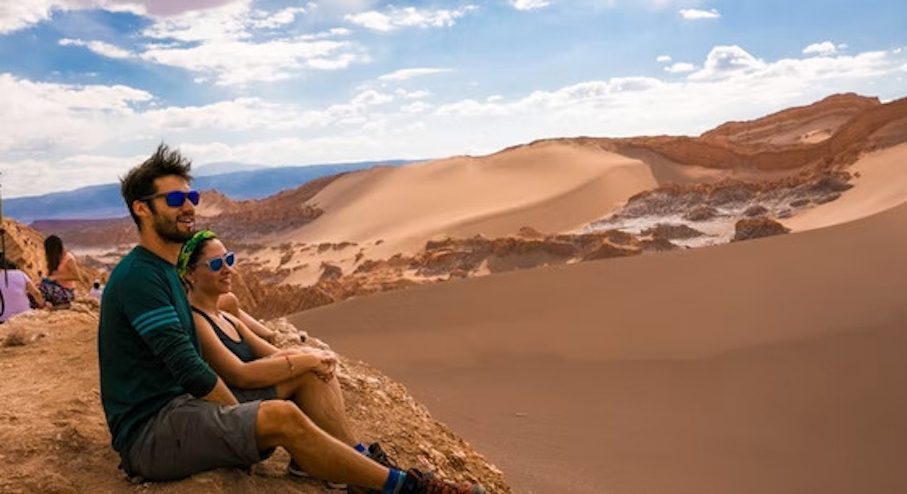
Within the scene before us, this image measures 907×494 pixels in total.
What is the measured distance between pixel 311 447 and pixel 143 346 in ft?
2.24

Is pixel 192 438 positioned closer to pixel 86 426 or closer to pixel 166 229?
pixel 166 229

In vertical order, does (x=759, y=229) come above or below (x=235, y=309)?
below

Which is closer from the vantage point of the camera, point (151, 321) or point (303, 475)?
point (151, 321)

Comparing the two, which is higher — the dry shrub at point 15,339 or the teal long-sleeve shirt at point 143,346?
the teal long-sleeve shirt at point 143,346

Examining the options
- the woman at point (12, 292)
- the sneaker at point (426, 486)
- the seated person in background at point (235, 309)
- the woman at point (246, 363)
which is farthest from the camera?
the woman at point (12, 292)

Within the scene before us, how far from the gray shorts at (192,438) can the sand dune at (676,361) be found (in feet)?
9.61

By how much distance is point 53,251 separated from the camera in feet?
21.2

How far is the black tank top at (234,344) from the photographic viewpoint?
3307 millimetres

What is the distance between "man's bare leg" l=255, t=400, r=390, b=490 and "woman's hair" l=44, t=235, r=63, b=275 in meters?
4.53

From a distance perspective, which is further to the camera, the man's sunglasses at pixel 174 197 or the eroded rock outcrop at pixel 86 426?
the eroded rock outcrop at pixel 86 426

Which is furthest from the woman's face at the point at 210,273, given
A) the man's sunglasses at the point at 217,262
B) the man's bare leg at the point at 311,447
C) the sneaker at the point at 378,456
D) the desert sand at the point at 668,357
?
the desert sand at the point at 668,357

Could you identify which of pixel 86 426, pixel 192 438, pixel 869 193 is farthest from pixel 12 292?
pixel 869 193

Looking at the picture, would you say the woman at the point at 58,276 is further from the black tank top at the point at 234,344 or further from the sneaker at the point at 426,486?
the sneaker at the point at 426,486

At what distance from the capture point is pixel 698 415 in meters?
6.59
